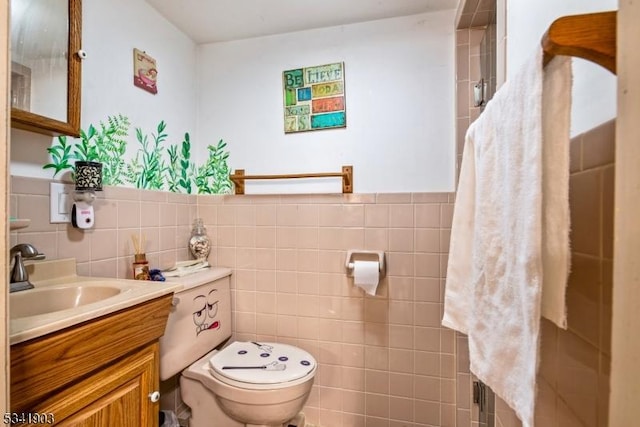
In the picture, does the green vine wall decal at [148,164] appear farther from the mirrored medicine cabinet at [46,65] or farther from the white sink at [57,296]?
the white sink at [57,296]

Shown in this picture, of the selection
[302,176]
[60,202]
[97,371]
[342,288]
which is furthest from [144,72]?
[342,288]

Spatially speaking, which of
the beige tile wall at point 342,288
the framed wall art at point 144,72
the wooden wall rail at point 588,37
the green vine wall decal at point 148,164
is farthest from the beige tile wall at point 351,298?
the wooden wall rail at point 588,37

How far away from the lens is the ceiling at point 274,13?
147 cm

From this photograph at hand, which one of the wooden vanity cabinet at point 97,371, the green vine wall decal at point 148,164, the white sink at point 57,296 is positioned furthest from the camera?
the green vine wall decal at point 148,164

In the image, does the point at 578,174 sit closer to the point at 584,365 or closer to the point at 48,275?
the point at 584,365

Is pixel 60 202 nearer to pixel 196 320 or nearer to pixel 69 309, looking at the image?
pixel 69 309

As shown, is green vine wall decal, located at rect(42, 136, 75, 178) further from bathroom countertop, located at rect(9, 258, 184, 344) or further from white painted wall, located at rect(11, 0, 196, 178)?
bathroom countertop, located at rect(9, 258, 184, 344)

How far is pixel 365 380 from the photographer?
157cm

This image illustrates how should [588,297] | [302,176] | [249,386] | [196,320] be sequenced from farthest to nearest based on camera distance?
[302,176] → [196,320] → [249,386] → [588,297]

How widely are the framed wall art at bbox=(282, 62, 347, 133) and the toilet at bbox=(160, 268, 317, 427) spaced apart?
95cm

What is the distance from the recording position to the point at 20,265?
35.0 inches

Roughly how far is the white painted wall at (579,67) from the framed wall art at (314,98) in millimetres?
958

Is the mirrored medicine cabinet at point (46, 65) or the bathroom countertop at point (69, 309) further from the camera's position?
the mirrored medicine cabinet at point (46, 65)

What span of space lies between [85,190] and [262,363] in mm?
969
